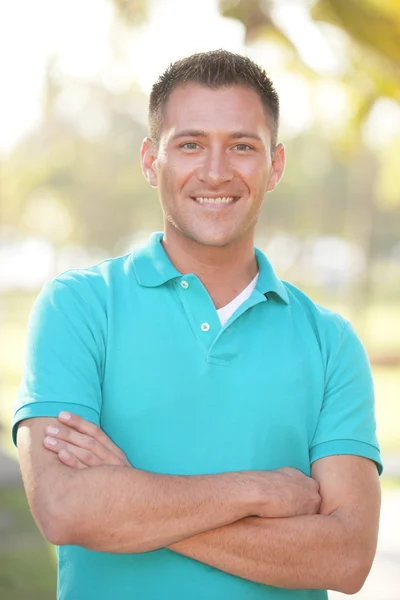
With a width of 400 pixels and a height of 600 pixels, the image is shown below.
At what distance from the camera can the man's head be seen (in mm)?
2828

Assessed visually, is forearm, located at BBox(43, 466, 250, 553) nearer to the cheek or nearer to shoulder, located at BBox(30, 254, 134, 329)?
shoulder, located at BBox(30, 254, 134, 329)

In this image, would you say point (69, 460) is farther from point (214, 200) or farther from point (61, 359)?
point (214, 200)

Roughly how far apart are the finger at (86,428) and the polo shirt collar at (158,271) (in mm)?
471

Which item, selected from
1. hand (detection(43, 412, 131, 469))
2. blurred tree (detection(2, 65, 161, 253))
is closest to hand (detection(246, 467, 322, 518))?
hand (detection(43, 412, 131, 469))

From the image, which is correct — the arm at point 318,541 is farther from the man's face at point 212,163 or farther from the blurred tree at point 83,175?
the blurred tree at point 83,175

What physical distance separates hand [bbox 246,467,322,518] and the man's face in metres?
0.70

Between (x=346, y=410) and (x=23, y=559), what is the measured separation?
4302 millimetres

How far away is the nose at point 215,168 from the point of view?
2.80m

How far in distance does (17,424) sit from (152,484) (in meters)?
0.43

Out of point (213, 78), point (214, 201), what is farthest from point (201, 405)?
point (213, 78)

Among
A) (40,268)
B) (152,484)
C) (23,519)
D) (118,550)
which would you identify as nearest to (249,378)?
(152,484)

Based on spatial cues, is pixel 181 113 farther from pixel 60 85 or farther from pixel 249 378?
pixel 60 85

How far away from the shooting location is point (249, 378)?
8.87ft

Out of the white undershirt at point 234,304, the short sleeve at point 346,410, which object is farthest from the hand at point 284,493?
the white undershirt at point 234,304
